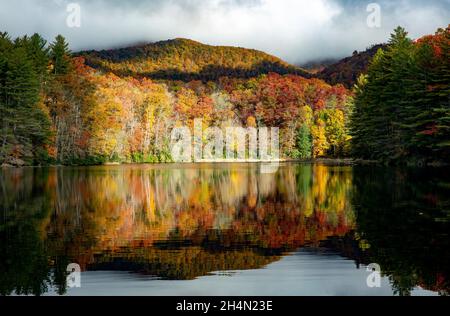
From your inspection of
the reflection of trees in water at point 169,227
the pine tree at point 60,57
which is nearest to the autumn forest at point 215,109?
the pine tree at point 60,57

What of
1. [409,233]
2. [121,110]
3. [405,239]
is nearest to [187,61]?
Result: [121,110]

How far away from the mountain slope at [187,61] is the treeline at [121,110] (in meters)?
25.9

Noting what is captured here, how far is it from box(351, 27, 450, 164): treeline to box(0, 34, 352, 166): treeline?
2290 cm

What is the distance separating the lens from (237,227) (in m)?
15.7

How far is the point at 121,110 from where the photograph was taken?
260ft

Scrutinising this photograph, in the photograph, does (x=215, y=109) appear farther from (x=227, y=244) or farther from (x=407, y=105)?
(x=227, y=244)

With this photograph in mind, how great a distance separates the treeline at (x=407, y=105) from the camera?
44.8 metres

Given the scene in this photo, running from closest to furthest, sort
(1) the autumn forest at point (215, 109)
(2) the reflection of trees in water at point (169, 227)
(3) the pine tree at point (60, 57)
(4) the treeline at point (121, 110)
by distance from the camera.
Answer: (2) the reflection of trees in water at point (169, 227) < (1) the autumn forest at point (215, 109) < (4) the treeline at point (121, 110) < (3) the pine tree at point (60, 57)

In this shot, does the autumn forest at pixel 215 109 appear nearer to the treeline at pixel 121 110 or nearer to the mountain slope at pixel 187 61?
the treeline at pixel 121 110

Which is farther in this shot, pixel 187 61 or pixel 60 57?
pixel 187 61

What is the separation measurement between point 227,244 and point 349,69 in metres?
134

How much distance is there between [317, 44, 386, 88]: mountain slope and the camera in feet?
441

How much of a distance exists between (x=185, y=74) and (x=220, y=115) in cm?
4547

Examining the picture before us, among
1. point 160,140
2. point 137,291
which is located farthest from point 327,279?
point 160,140
